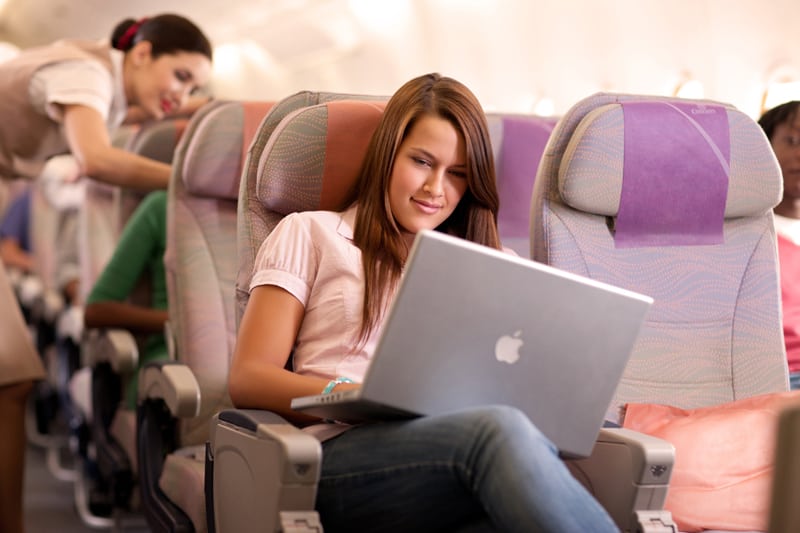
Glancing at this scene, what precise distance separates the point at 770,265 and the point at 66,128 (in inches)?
77.0

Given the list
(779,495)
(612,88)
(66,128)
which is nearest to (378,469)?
(779,495)

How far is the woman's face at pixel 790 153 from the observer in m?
3.00

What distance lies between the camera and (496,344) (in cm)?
164

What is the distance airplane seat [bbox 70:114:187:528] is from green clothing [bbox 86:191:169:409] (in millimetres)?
47

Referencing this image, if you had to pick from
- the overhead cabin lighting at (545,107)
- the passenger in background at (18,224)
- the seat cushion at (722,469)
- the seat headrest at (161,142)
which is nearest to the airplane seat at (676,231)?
the seat cushion at (722,469)

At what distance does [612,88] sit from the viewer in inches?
214

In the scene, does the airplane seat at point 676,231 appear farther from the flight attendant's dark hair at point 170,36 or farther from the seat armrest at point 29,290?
the seat armrest at point 29,290

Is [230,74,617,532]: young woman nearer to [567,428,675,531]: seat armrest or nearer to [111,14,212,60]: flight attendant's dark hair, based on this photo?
[567,428,675,531]: seat armrest

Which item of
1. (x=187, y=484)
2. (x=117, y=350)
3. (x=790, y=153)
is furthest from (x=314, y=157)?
(x=790, y=153)

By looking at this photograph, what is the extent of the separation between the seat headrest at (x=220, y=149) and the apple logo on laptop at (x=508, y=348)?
1.28 metres

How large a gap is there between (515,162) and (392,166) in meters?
0.91

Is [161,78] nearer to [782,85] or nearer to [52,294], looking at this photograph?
[782,85]

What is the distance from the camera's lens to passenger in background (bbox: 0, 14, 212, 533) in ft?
9.85

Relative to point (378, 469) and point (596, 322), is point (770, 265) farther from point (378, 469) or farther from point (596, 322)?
point (378, 469)
